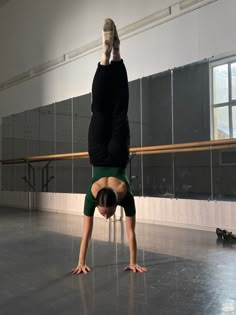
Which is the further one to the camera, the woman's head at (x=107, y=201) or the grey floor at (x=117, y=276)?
the woman's head at (x=107, y=201)

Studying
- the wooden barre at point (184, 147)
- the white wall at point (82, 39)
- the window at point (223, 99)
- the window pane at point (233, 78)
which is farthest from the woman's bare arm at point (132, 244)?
the white wall at point (82, 39)

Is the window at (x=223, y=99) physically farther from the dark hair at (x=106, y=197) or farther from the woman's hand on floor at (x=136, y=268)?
the dark hair at (x=106, y=197)

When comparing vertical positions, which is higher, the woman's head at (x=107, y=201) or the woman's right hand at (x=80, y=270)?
the woman's head at (x=107, y=201)

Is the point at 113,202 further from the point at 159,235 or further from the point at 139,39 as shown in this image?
the point at 139,39

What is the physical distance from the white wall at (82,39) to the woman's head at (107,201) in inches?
118

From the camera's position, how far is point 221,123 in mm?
4633

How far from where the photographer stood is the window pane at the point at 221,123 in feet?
15.0

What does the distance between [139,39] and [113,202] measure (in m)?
4.10

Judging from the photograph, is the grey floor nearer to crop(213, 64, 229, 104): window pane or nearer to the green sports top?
the green sports top

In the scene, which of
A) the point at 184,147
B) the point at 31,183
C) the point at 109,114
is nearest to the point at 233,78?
the point at 184,147

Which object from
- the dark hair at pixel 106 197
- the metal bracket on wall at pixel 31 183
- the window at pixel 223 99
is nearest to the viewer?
the dark hair at pixel 106 197

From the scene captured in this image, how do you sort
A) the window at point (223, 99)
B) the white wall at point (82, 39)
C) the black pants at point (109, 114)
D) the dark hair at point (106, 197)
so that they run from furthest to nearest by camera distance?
the white wall at point (82, 39) < the window at point (223, 99) < the black pants at point (109, 114) < the dark hair at point (106, 197)

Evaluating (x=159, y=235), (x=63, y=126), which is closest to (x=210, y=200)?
(x=159, y=235)

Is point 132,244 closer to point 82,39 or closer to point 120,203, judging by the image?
point 120,203
